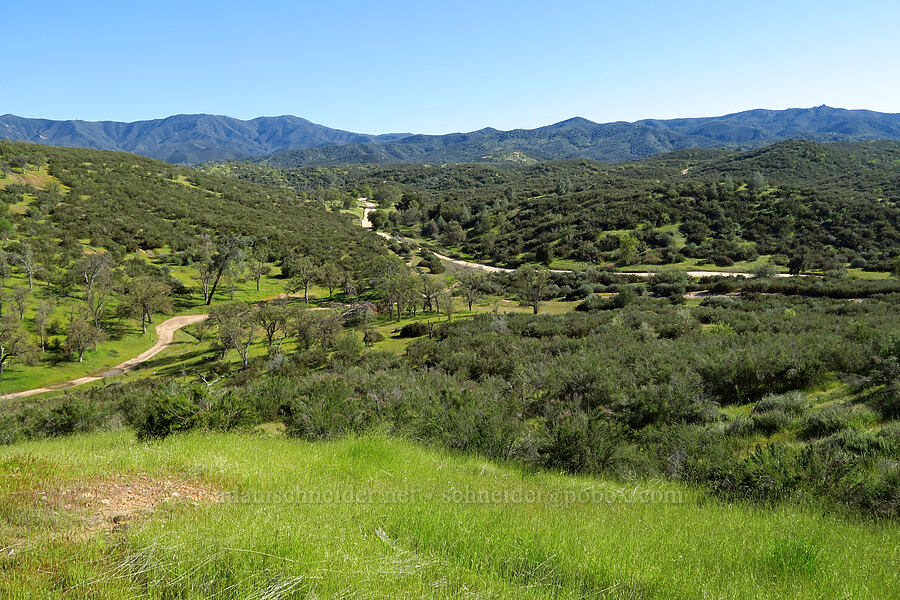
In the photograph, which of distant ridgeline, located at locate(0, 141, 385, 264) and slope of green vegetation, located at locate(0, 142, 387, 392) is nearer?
slope of green vegetation, located at locate(0, 142, 387, 392)

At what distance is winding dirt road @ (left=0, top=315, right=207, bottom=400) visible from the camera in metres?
26.6

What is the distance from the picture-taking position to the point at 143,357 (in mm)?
33000

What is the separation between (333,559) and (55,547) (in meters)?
2.07

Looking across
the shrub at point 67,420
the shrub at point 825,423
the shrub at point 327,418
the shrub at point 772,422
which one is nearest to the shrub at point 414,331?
the shrub at point 67,420

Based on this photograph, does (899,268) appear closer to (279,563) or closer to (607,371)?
(607,371)

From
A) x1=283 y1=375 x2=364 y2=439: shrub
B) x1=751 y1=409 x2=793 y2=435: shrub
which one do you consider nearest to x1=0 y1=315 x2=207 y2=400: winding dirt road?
x1=283 y1=375 x2=364 y2=439: shrub

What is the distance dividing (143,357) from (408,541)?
38.5m

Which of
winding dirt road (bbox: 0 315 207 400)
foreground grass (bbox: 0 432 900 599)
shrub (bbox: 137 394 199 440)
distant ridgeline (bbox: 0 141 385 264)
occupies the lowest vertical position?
winding dirt road (bbox: 0 315 207 400)

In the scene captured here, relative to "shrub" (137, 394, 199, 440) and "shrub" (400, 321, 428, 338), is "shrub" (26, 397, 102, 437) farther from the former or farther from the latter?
"shrub" (400, 321, 428, 338)

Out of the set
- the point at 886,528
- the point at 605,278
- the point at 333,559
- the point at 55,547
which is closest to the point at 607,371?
the point at 886,528

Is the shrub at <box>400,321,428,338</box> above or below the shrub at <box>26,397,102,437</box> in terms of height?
below

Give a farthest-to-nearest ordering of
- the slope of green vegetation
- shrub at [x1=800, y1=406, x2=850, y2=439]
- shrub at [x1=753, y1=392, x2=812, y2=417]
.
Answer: the slope of green vegetation → shrub at [x1=753, y1=392, x2=812, y2=417] → shrub at [x1=800, y1=406, x2=850, y2=439]

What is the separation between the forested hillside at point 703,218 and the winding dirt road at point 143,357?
49.0 meters

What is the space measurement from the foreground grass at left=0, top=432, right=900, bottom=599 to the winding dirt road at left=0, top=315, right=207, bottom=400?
30136 millimetres
